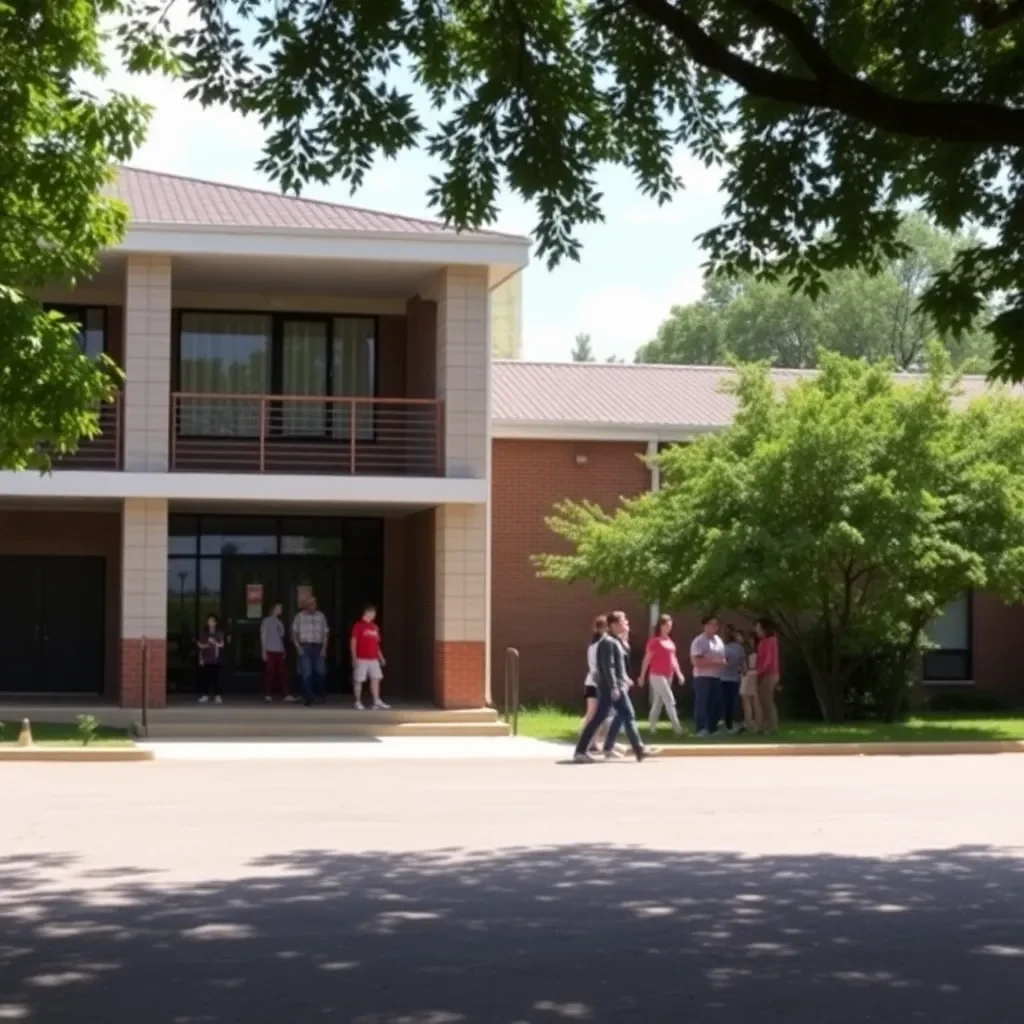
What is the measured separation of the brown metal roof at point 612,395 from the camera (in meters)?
34.9

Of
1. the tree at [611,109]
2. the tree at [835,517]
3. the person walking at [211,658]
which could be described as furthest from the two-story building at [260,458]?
the tree at [611,109]

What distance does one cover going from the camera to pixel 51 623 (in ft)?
108

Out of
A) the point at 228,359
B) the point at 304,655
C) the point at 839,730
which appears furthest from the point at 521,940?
the point at 228,359

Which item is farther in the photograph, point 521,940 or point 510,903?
point 510,903

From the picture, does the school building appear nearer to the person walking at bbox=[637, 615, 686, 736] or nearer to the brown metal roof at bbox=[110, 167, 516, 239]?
the brown metal roof at bbox=[110, 167, 516, 239]

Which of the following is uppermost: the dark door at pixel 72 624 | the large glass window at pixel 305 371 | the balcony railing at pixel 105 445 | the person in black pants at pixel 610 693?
the large glass window at pixel 305 371

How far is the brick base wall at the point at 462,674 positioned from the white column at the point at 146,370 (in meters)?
4.89

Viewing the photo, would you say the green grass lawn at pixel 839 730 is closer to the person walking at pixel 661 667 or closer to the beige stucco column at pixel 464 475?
the person walking at pixel 661 667

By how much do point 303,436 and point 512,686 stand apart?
559cm

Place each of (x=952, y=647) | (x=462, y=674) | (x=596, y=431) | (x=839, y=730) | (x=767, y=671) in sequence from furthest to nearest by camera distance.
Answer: (x=952, y=647) < (x=596, y=431) < (x=462, y=674) < (x=839, y=730) < (x=767, y=671)

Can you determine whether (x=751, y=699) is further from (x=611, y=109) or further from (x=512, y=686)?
(x=611, y=109)

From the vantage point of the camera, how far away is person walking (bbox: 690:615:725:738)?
89.9 ft

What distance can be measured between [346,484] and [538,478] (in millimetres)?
6502

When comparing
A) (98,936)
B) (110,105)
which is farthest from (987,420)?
(98,936)
